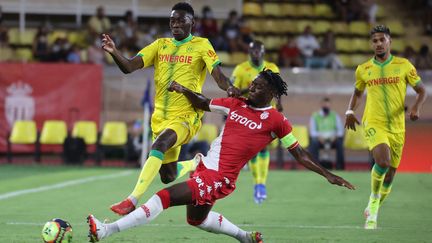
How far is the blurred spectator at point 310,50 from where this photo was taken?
2909 centimetres

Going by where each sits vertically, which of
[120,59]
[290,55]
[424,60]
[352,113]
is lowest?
[290,55]

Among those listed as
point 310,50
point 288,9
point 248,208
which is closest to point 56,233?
point 248,208

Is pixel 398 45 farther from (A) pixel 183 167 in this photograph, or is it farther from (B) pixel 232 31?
(A) pixel 183 167

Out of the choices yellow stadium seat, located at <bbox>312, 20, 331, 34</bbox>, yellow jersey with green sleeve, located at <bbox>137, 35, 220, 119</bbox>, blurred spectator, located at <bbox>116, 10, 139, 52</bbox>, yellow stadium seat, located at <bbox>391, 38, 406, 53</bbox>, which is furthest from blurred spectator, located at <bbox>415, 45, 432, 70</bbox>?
yellow jersey with green sleeve, located at <bbox>137, 35, 220, 119</bbox>

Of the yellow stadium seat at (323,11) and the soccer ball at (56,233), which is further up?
the yellow stadium seat at (323,11)

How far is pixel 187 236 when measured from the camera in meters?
11.6

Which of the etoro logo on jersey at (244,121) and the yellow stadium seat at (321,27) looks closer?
the etoro logo on jersey at (244,121)

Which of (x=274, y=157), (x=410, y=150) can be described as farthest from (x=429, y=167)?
(x=274, y=157)

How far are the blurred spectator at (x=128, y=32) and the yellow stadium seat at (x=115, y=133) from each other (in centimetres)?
325

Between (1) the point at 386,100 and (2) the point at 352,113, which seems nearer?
(1) the point at 386,100

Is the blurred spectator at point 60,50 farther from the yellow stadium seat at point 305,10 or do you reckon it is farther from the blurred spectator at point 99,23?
the yellow stadium seat at point 305,10

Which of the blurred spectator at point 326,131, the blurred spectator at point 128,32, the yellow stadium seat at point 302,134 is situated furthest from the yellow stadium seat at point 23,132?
the blurred spectator at point 326,131

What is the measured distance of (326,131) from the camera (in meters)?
26.7

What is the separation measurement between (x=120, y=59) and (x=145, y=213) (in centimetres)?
275
